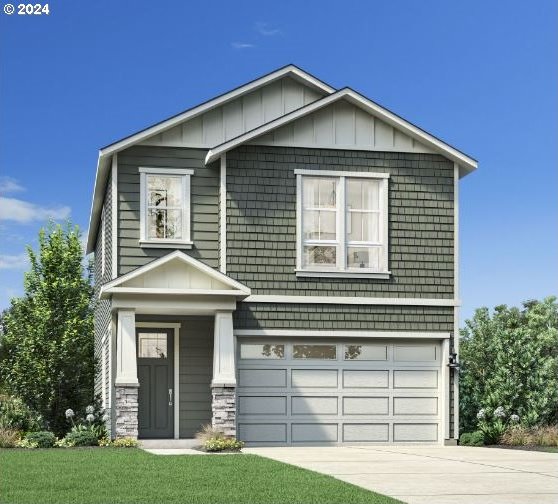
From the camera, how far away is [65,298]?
29.3 meters

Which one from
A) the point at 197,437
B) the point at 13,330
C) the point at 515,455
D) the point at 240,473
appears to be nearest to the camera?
A: the point at 240,473

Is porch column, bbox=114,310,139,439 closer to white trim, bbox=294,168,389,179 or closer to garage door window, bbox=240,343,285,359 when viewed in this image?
garage door window, bbox=240,343,285,359

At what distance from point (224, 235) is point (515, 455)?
761 centimetres

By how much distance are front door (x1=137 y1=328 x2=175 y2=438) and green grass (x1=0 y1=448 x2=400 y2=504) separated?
507cm

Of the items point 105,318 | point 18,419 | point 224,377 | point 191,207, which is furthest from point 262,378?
point 18,419

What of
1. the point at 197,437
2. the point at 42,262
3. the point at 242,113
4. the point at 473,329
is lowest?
the point at 197,437

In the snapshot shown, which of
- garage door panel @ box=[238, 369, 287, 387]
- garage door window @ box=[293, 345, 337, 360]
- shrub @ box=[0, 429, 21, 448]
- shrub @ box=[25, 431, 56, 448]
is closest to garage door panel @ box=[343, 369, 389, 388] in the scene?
garage door window @ box=[293, 345, 337, 360]

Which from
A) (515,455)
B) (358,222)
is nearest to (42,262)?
(358,222)

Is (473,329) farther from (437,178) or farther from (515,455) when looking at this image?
(515,455)

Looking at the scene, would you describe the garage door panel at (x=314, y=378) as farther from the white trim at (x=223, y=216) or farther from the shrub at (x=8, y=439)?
the shrub at (x=8, y=439)

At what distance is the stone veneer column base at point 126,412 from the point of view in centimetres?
2025

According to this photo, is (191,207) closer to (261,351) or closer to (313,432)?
(261,351)

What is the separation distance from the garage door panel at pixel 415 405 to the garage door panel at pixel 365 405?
9.9 inches

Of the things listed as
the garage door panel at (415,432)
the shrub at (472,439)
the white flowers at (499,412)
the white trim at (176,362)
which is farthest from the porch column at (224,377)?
the white flowers at (499,412)
